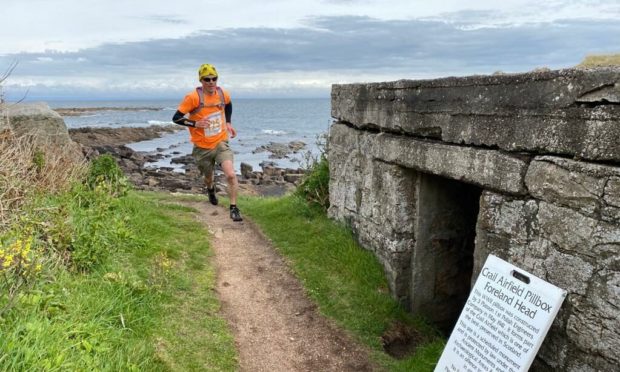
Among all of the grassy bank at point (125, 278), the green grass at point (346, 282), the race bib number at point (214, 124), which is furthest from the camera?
the race bib number at point (214, 124)

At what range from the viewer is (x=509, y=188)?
13.9 feet

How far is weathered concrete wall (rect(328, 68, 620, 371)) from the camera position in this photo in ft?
11.6

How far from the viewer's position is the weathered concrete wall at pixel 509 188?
3.54m

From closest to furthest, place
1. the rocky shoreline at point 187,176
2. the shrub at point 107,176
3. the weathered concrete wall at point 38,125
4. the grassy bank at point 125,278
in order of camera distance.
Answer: the grassy bank at point 125,278
the shrub at point 107,176
the weathered concrete wall at point 38,125
the rocky shoreline at point 187,176

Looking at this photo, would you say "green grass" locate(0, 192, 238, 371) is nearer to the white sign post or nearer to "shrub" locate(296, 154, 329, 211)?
the white sign post

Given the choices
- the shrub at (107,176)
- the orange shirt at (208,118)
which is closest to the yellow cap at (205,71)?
the orange shirt at (208,118)

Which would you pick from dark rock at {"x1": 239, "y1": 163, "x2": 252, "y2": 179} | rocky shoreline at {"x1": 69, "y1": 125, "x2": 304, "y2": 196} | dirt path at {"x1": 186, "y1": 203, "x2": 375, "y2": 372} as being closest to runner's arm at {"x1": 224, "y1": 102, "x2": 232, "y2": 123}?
dirt path at {"x1": 186, "y1": 203, "x2": 375, "y2": 372}

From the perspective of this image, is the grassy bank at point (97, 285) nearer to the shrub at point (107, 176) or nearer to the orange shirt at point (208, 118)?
the shrub at point (107, 176)

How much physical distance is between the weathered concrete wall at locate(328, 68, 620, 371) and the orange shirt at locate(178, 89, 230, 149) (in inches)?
124

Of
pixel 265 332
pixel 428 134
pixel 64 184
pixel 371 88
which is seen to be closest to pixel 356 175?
pixel 371 88

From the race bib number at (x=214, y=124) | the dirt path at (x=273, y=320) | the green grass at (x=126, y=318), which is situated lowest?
the dirt path at (x=273, y=320)

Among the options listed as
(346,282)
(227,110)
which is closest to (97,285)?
(346,282)

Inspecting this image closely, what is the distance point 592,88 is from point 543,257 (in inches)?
51.8

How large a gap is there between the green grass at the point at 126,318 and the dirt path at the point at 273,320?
0.67 feet
